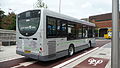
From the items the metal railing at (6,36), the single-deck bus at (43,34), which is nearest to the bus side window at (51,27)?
the single-deck bus at (43,34)

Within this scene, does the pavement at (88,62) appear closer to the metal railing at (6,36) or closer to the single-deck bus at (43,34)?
the single-deck bus at (43,34)

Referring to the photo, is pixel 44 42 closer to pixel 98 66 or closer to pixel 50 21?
pixel 50 21

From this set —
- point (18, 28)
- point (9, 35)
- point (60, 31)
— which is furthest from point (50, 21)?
point (9, 35)

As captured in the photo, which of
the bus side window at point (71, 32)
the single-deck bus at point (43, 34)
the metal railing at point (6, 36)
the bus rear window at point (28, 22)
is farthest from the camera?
the metal railing at point (6, 36)

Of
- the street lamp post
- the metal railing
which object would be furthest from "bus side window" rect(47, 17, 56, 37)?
the metal railing

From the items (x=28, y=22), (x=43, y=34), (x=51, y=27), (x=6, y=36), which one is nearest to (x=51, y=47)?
(x=43, y=34)

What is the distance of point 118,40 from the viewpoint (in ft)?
8.48

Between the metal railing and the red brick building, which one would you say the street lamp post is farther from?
the red brick building

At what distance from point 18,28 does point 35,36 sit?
173 cm

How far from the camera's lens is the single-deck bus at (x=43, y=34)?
196 inches

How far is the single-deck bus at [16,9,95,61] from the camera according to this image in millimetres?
4973

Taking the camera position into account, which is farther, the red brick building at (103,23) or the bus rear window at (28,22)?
the red brick building at (103,23)

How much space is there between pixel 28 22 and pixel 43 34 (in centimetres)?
136

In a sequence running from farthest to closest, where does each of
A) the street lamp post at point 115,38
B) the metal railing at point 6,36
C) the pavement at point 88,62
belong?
the metal railing at point 6,36 → the pavement at point 88,62 → the street lamp post at point 115,38
